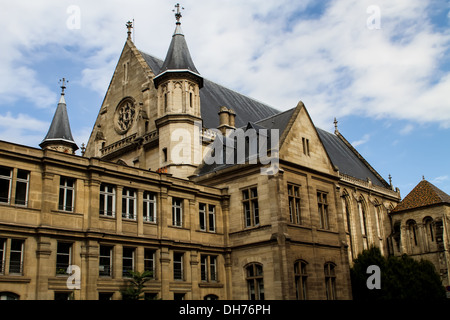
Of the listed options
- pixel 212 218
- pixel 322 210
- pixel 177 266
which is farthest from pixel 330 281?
pixel 177 266

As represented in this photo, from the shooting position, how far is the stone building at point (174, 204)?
74.8 feet

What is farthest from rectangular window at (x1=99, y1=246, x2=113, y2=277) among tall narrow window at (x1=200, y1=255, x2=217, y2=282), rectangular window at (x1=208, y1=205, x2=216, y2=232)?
rectangular window at (x1=208, y1=205, x2=216, y2=232)

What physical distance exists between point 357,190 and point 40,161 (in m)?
35.1

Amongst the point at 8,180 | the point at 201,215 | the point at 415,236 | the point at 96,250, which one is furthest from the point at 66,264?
the point at 415,236

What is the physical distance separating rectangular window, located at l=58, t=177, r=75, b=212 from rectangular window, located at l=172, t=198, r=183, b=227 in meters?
6.35

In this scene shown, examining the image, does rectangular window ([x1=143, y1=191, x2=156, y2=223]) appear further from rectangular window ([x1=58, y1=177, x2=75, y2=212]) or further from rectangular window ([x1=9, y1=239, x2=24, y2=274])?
rectangular window ([x1=9, y1=239, x2=24, y2=274])

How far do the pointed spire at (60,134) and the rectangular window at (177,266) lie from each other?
67.0 feet

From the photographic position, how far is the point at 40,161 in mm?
23312

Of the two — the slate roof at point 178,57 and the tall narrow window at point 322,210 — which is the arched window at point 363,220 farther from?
A: the slate roof at point 178,57

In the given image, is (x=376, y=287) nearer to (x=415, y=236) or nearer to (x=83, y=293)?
(x=415, y=236)

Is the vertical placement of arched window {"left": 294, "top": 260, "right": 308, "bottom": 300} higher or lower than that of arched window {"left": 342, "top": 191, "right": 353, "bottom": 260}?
lower

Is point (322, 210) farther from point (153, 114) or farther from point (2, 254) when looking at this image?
point (2, 254)

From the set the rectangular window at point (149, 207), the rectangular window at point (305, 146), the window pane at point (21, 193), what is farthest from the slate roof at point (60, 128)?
the window pane at point (21, 193)

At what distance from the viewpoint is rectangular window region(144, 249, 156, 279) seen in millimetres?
26781
